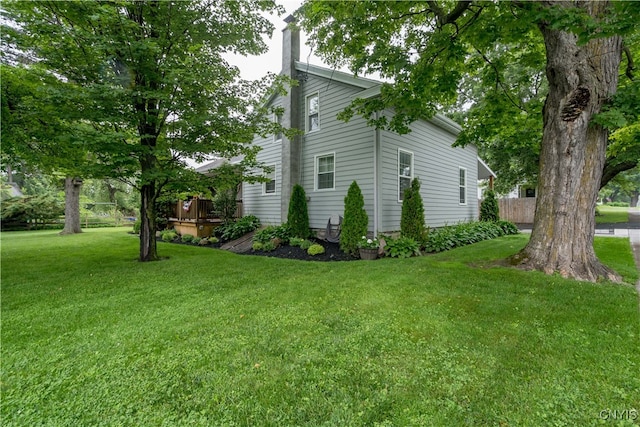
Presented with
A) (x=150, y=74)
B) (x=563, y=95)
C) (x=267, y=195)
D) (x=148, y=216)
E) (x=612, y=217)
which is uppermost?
(x=150, y=74)

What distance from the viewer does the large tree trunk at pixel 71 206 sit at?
45.5 ft

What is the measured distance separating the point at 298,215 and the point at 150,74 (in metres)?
5.19

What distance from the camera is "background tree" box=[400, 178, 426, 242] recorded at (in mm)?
7598

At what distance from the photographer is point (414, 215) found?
7633 millimetres

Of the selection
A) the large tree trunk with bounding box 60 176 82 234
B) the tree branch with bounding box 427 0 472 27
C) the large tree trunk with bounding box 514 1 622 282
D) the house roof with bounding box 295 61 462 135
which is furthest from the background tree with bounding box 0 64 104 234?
the large tree trunk with bounding box 60 176 82 234

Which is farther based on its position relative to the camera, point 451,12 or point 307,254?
point 307,254

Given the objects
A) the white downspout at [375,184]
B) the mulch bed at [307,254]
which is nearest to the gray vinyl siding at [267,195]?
the mulch bed at [307,254]

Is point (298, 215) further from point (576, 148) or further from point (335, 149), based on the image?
point (576, 148)

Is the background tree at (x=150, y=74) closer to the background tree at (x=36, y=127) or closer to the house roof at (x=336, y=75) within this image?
the background tree at (x=36, y=127)

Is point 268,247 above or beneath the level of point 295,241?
beneath

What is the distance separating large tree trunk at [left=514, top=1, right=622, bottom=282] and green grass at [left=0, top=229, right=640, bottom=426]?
573 millimetres

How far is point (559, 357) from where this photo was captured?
2316mm

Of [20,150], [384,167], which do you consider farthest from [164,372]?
[384,167]

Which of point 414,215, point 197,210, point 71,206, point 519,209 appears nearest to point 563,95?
point 414,215
